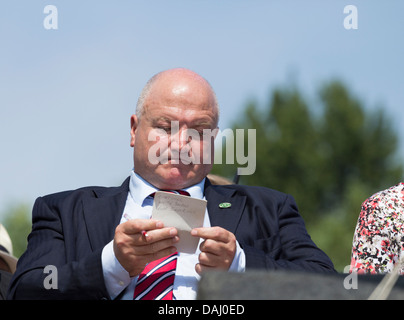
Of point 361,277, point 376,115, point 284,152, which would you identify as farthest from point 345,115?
point 361,277

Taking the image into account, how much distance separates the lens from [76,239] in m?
3.28

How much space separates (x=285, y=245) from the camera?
3.35 m

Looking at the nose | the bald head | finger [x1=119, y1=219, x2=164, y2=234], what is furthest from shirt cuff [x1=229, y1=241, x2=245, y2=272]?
the bald head

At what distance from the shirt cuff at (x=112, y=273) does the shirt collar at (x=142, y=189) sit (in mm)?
531

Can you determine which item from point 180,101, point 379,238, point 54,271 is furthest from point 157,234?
point 379,238

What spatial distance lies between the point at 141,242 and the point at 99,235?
563 millimetres

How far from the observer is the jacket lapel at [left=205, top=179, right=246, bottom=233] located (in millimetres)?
3340

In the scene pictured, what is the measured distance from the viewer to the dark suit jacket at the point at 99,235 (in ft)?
9.71

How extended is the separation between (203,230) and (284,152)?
3175 centimetres

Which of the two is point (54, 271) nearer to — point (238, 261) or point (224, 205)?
point (238, 261)

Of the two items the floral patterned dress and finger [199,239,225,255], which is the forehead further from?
the floral patterned dress

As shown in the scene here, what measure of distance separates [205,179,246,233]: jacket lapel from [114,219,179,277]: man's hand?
0.58 metres

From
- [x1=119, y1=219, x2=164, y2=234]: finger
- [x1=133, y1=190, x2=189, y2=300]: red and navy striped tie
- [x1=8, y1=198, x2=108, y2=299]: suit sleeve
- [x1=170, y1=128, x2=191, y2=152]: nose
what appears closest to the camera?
[x1=119, y1=219, x2=164, y2=234]: finger

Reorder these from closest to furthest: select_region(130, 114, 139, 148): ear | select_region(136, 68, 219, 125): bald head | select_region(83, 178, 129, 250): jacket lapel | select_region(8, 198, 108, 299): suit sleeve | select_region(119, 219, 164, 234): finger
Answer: select_region(119, 219, 164, 234): finger
select_region(8, 198, 108, 299): suit sleeve
select_region(83, 178, 129, 250): jacket lapel
select_region(136, 68, 219, 125): bald head
select_region(130, 114, 139, 148): ear
